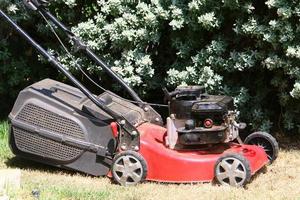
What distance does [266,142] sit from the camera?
18.6ft

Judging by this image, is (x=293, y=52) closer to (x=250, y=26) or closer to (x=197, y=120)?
(x=250, y=26)

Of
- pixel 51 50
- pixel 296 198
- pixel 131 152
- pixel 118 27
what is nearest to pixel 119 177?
pixel 131 152

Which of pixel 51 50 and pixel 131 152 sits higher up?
pixel 51 50

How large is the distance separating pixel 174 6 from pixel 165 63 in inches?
34.8

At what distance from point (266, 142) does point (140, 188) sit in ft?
4.31

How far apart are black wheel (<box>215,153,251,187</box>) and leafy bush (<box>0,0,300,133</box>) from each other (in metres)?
1.29

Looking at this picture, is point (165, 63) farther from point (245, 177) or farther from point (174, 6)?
point (245, 177)

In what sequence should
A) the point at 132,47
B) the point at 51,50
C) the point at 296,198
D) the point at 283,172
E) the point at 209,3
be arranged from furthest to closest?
the point at 51,50, the point at 132,47, the point at 209,3, the point at 283,172, the point at 296,198

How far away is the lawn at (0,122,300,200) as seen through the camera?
16.0ft

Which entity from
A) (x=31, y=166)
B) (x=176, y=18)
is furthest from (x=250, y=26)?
(x=31, y=166)

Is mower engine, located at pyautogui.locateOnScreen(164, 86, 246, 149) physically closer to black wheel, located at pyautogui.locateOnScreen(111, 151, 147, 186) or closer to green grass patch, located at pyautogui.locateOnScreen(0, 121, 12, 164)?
black wheel, located at pyautogui.locateOnScreen(111, 151, 147, 186)

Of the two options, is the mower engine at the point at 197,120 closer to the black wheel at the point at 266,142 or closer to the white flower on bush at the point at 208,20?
the black wheel at the point at 266,142

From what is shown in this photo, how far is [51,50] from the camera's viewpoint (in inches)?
281

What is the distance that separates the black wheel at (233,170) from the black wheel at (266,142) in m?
0.75
